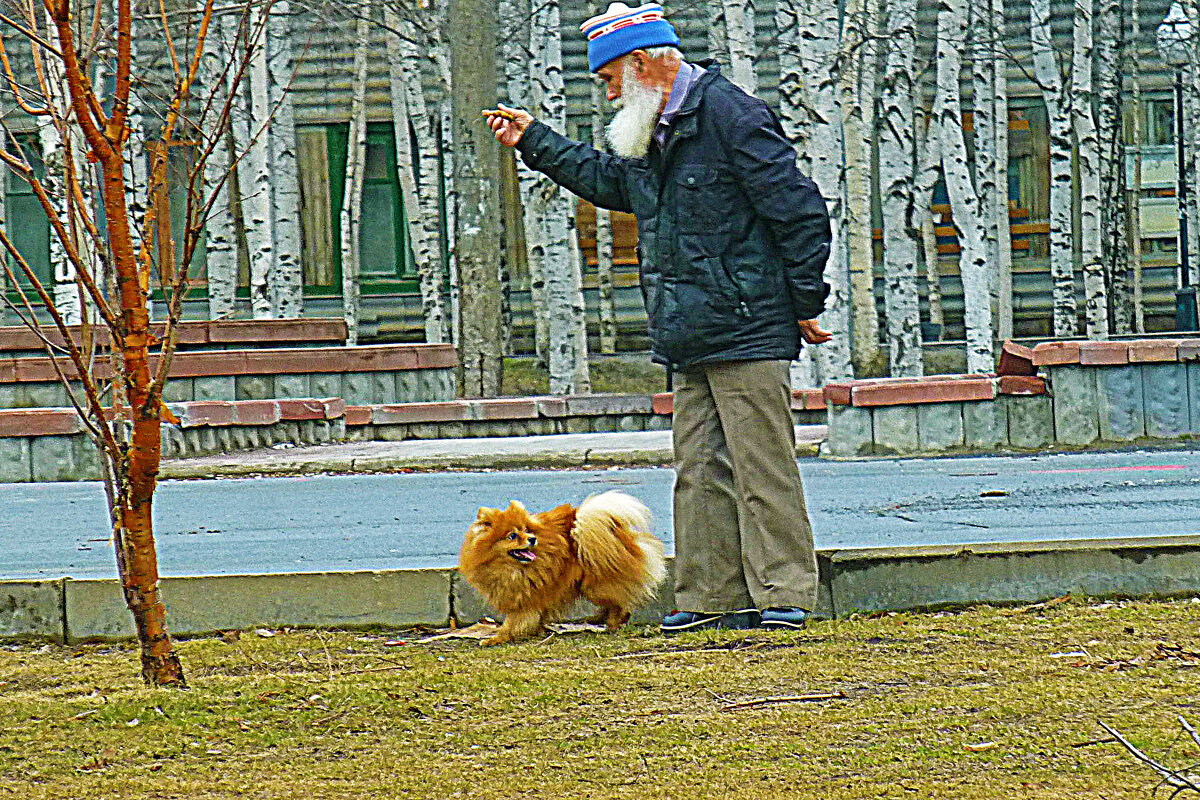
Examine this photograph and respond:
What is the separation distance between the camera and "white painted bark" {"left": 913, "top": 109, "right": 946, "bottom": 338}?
22.9 m

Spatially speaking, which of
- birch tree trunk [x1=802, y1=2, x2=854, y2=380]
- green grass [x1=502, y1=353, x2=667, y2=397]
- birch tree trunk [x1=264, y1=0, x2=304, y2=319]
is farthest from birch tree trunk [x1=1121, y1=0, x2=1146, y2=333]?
birch tree trunk [x1=264, y1=0, x2=304, y2=319]

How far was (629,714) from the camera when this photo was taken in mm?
4195

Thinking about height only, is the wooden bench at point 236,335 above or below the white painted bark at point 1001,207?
below

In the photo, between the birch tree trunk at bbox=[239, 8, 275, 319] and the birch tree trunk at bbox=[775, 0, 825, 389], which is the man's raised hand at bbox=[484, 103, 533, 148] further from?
the birch tree trunk at bbox=[239, 8, 275, 319]

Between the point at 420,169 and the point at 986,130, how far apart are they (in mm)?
8093

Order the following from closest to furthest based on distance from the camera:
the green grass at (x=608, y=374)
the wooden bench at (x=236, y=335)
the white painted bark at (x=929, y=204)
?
the wooden bench at (x=236, y=335) < the white painted bark at (x=929, y=204) < the green grass at (x=608, y=374)

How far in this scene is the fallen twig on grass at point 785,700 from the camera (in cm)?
421

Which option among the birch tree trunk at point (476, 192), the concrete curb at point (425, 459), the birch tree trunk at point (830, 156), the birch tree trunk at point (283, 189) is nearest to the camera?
the concrete curb at point (425, 459)

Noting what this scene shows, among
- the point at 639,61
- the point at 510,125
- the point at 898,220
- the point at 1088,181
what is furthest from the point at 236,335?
the point at 1088,181

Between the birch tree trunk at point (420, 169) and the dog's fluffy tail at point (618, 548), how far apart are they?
1616cm

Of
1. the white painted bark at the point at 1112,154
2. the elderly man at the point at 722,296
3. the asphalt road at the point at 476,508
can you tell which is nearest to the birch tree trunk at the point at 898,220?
the white painted bark at the point at 1112,154

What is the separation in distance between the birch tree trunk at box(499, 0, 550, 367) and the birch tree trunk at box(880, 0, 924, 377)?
4.35 m

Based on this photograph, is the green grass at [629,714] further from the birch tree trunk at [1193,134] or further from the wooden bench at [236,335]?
the birch tree trunk at [1193,134]

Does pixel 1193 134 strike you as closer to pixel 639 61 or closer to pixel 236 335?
pixel 236 335
